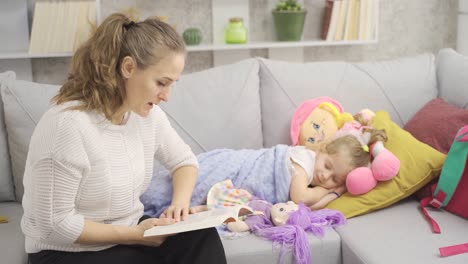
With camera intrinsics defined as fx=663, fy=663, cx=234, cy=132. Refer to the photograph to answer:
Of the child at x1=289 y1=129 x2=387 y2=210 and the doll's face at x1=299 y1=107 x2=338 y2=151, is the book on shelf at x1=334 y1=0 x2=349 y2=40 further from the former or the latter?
the child at x1=289 y1=129 x2=387 y2=210

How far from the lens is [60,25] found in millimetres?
3025

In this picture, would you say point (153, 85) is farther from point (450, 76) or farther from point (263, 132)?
point (450, 76)

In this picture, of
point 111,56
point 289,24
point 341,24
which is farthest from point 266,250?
point 341,24

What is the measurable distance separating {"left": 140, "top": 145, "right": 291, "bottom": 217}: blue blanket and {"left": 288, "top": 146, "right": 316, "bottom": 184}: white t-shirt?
3 centimetres

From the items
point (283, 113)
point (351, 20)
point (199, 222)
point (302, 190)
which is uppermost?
point (351, 20)

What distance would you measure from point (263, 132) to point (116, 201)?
0.95 m

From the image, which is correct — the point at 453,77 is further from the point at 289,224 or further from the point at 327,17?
the point at 289,224

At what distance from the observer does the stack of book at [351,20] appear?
3.27 metres

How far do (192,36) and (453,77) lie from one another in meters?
1.21

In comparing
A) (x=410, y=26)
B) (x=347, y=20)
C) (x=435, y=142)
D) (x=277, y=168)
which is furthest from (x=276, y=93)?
(x=410, y=26)

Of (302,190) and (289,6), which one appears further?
(289,6)

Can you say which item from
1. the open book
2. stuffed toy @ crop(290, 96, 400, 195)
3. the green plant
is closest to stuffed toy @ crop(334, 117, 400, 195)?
stuffed toy @ crop(290, 96, 400, 195)

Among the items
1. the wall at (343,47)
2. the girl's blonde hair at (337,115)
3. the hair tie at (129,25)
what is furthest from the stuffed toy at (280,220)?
the wall at (343,47)

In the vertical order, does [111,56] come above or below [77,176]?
above
